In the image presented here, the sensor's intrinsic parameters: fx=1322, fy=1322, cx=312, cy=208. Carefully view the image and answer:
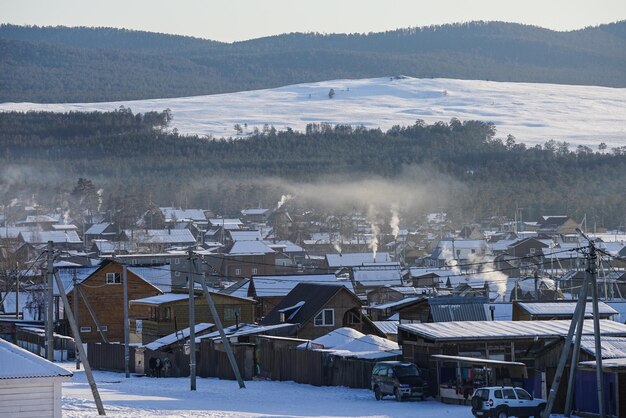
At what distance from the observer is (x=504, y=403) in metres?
30.6

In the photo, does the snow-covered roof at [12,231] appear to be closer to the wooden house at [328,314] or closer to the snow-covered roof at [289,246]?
the snow-covered roof at [289,246]

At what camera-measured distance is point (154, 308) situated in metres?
58.7

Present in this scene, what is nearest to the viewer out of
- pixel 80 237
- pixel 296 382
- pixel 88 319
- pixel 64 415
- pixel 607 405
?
pixel 64 415

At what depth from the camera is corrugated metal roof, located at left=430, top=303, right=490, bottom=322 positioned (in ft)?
165

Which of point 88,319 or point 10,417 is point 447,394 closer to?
point 10,417

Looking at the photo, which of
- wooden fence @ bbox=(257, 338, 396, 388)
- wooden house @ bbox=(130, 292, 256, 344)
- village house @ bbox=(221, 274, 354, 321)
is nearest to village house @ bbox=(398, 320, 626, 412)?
wooden fence @ bbox=(257, 338, 396, 388)

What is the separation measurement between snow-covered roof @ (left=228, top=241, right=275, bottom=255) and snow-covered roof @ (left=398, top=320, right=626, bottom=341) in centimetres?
7283

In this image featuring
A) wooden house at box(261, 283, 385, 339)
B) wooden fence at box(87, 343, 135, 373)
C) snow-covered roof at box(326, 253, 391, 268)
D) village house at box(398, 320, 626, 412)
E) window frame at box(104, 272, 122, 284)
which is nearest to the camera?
village house at box(398, 320, 626, 412)

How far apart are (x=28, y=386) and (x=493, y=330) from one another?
16.5 metres

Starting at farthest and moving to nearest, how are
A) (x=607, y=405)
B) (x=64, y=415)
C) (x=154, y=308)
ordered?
(x=154, y=308)
(x=607, y=405)
(x=64, y=415)

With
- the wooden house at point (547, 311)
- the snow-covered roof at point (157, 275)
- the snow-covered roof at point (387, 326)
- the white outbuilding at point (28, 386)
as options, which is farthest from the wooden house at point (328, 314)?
the white outbuilding at point (28, 386)

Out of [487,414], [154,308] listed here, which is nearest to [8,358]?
[487,414]

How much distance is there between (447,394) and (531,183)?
16298cm

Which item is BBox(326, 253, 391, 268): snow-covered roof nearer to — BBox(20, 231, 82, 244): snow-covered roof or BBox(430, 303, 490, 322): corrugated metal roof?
BBox(20, 231, 82, 244): snow-covered roof
